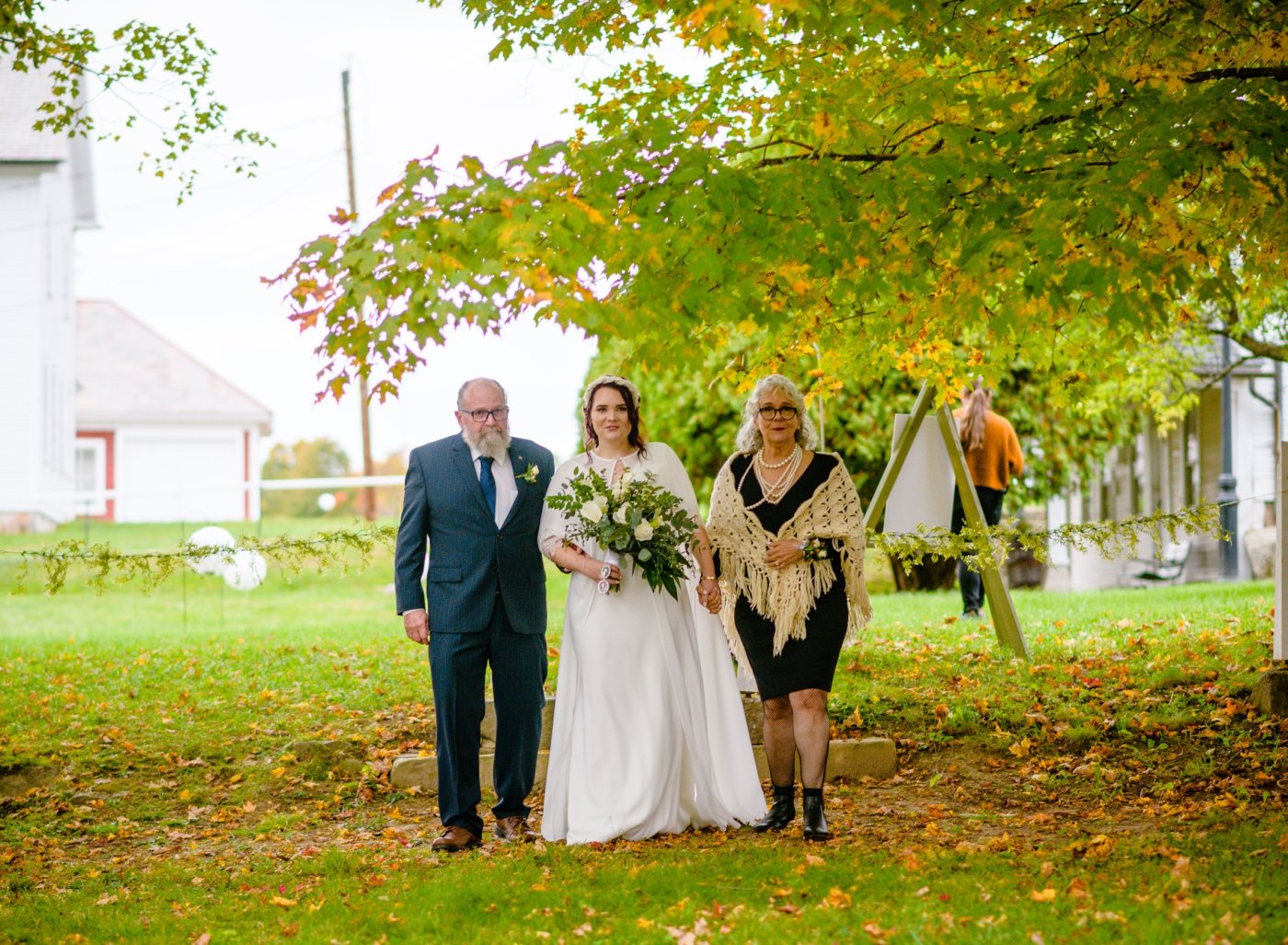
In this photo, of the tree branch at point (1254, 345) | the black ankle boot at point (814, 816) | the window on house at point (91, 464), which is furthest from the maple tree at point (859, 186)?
the window on house at point (91, 464)

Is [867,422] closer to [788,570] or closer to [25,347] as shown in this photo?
[788,570]

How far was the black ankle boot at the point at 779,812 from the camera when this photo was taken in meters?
6.80

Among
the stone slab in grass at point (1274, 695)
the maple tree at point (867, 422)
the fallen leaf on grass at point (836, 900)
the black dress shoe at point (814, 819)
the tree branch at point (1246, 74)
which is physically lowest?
the fallen leaf on grass at point (836, 900)

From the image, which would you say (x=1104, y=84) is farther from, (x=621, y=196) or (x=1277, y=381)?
(x=1277, y=381)

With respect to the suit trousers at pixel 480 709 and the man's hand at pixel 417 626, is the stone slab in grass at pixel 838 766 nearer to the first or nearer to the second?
the suit trousers at pixel 480 709

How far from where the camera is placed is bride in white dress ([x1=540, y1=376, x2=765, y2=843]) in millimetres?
6738

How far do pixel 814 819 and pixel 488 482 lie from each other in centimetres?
214

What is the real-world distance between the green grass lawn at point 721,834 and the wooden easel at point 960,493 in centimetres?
21

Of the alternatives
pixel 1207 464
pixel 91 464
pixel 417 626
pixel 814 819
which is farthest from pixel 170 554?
pixel 91 464

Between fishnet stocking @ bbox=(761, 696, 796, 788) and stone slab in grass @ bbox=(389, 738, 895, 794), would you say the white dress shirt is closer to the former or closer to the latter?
fishnet stocking @ bbox=(761, 696, 796, 788)

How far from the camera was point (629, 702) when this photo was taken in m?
6.82

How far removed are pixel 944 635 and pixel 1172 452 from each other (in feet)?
56.6

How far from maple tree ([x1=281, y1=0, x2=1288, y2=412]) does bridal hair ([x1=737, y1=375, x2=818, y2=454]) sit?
0.37 m

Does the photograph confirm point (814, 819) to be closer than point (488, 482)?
Yes
